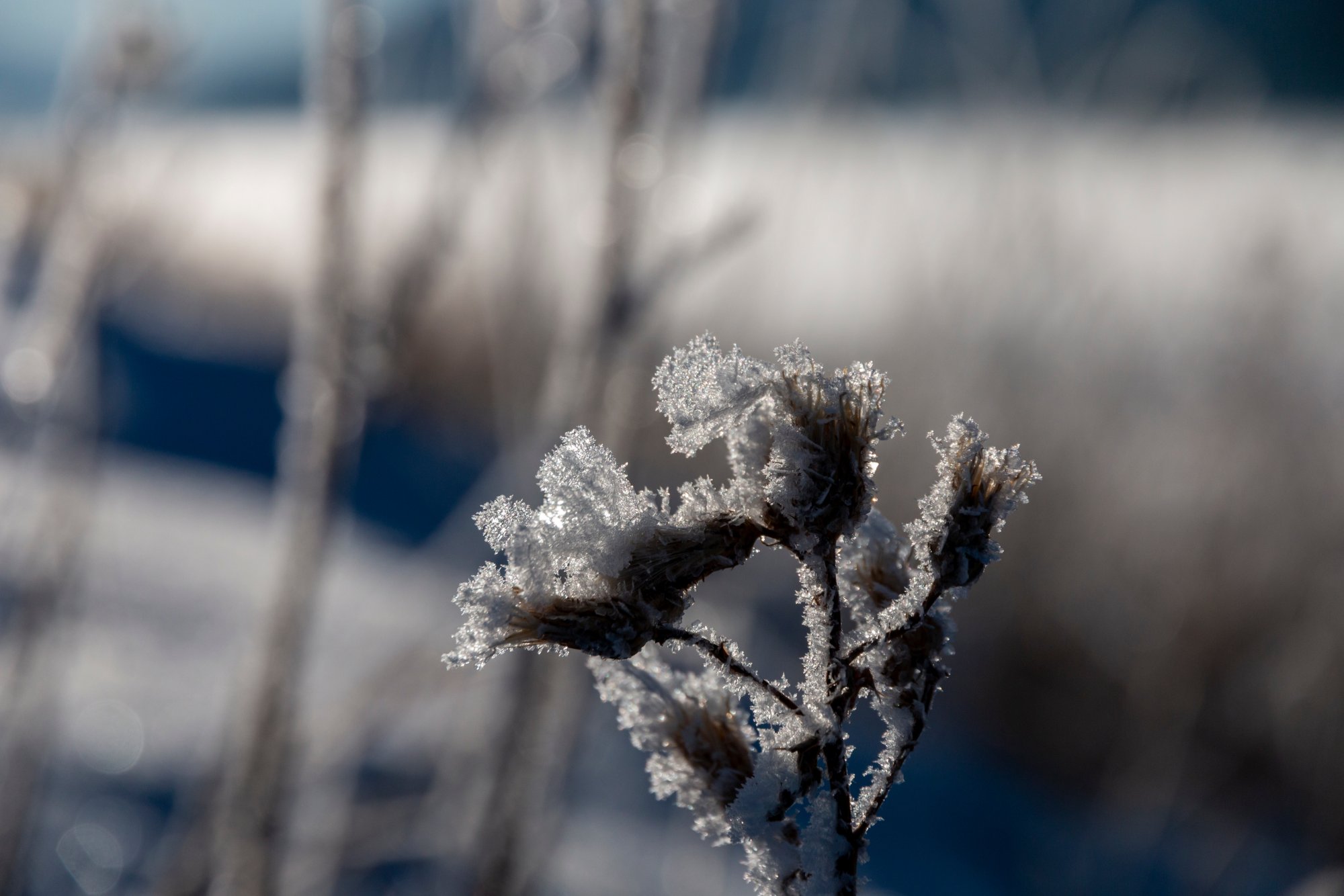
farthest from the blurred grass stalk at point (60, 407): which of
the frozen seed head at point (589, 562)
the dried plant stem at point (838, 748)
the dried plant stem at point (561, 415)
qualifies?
the dried plant stem at point (838, 748)

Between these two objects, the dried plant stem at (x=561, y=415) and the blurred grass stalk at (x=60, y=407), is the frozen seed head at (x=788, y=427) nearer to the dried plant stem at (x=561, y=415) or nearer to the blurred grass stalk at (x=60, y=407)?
the dried plant stem at (x=561, y=415)

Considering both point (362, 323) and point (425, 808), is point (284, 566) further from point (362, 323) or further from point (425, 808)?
point (425, 808)

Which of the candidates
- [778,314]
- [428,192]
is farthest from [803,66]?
[778,314]

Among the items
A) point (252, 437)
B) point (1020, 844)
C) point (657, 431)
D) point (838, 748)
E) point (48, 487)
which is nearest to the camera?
point (838, 748)

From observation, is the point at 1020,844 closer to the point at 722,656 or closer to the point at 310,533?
the point at 310,533

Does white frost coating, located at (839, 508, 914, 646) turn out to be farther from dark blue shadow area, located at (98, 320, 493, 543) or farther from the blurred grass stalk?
dark blue shadow area, located at (98, 320, 493, 543)

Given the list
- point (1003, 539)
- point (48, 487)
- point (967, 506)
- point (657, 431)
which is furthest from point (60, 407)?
point (657, 431)
